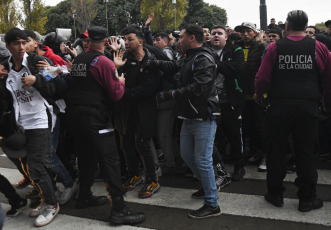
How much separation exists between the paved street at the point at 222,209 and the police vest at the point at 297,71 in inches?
48.8

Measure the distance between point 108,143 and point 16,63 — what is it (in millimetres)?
1328

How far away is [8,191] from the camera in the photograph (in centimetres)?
407

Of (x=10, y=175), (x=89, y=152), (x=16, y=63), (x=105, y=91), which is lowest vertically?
(x=10, y=175)

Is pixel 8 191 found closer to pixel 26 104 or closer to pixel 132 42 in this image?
pixel 26 104

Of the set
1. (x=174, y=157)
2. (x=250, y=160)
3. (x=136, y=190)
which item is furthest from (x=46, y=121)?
(x=250, y=160)

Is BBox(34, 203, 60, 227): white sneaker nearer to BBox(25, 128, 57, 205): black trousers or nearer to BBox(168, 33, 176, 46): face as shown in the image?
BBox(25, 128, 57, 205): black trousers

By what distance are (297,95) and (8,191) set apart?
135 inches

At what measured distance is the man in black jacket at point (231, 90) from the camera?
15.3 feet

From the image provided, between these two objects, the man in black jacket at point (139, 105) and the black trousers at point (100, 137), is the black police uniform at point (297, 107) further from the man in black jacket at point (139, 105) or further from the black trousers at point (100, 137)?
the black trousers at point (100, 137)

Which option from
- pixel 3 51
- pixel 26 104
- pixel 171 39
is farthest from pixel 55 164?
pixel 171 39

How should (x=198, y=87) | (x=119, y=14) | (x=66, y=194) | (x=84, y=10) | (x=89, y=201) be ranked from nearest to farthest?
(x=198, y=87) < (x=89, y=201) < (x=66, y=194) < (x=84, y=10) < (x=119, y=14)

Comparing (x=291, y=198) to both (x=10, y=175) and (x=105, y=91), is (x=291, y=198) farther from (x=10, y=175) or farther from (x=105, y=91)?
(x=10, y=175)

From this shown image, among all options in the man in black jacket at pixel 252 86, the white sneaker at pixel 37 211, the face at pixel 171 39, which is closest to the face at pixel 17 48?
the white sneaker at pixel 37 211

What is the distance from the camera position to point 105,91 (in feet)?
12.7
